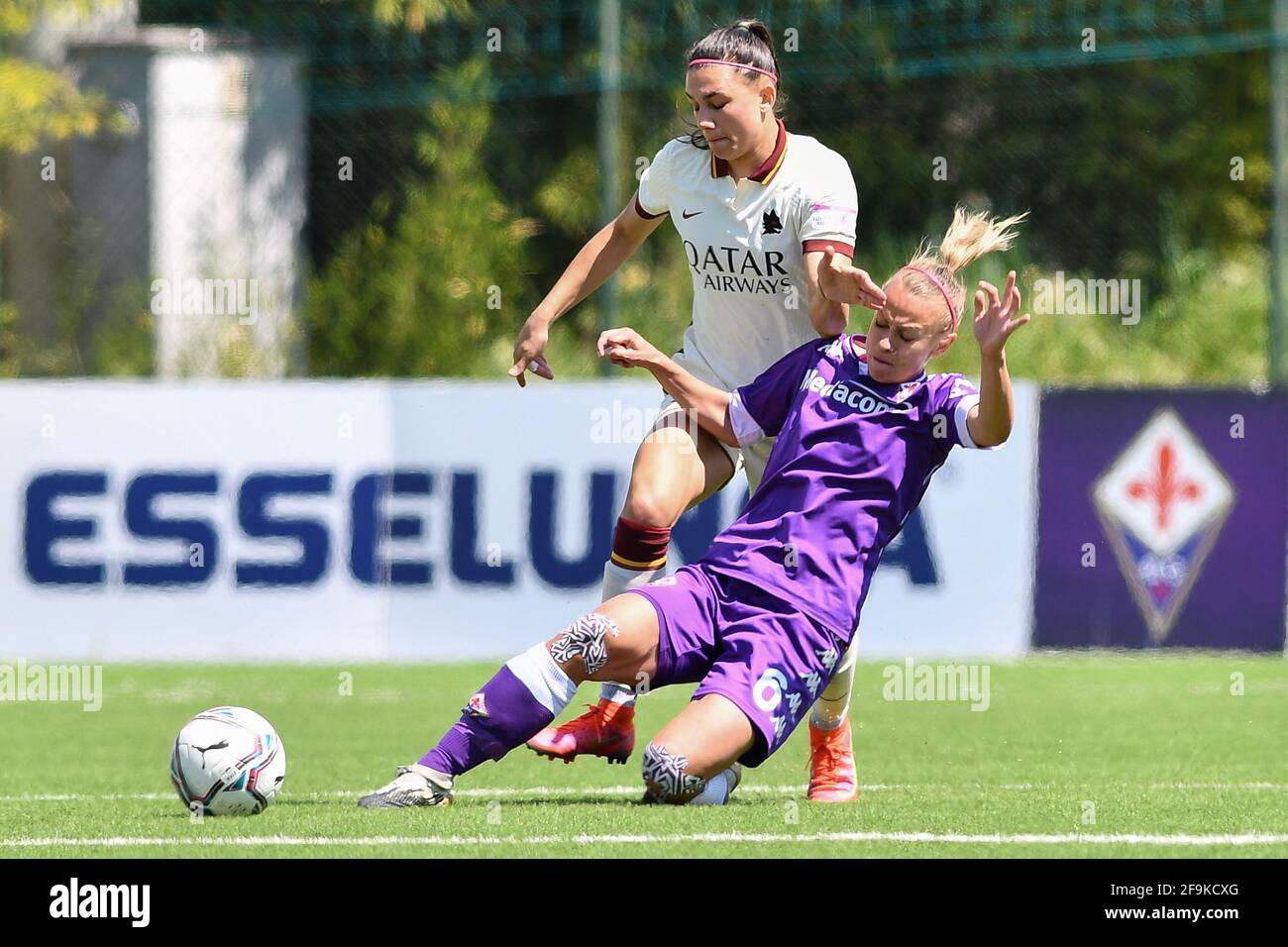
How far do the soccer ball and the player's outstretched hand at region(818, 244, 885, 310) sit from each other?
2109mm

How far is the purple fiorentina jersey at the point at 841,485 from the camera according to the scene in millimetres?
5914

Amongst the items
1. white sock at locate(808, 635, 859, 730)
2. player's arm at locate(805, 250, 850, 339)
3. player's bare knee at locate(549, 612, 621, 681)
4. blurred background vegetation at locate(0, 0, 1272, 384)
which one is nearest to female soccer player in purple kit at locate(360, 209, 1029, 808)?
player's bare knee at locate(549, 612, 621, 681)

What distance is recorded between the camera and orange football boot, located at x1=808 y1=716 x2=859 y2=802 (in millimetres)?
6367

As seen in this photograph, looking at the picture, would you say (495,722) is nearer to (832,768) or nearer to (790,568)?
(790,568)

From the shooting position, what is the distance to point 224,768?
19.4 feet

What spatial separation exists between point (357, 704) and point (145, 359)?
5.79m

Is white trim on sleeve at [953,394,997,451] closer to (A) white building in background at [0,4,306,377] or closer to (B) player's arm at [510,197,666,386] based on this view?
(B) player's arm at [510,197,666,386]

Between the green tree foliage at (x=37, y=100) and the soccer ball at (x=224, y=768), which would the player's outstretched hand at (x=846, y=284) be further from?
the green tree foliage at (x=37, y=100)

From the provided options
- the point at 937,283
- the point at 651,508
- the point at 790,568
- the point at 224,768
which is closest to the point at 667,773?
the point at 790,568

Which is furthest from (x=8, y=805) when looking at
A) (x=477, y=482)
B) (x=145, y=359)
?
(x=145, y=359)

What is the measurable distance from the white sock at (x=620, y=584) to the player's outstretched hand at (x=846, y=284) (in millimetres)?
1074

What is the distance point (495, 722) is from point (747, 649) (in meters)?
0.71

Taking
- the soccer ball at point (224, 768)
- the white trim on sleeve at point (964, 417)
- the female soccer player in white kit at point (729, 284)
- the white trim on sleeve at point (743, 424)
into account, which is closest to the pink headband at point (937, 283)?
the white trim on sleeve at point (964, 417)
